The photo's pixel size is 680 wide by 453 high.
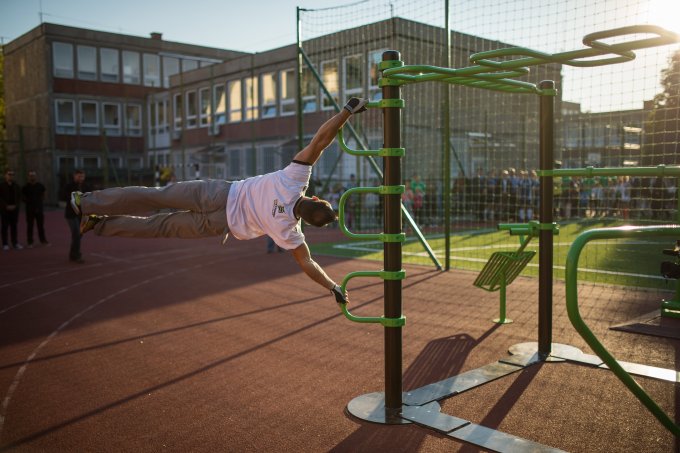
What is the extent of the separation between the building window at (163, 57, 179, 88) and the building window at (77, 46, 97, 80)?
4.65 metres

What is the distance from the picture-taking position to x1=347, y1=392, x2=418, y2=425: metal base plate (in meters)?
4.33

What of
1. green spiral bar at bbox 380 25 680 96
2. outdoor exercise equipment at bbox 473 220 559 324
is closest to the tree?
outdoor exercise equipment at bbox 473 220 559 324

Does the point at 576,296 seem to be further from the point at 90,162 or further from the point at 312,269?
the point at 90,162

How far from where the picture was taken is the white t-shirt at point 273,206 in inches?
216

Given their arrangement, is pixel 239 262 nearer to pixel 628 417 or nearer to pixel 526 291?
pixel 526 291

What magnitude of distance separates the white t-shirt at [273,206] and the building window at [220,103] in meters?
28.6

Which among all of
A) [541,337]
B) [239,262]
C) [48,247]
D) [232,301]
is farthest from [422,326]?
[48,247]

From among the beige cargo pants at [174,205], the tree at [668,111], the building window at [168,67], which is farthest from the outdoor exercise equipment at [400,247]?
the building window at [168,67]

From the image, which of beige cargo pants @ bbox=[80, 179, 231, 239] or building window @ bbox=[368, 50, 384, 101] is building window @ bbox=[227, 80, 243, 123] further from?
beige cargo pants @ bbox=[80, 179, 231, 239]

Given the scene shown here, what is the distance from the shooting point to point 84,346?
6.38 meters

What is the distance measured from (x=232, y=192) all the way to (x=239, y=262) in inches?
264

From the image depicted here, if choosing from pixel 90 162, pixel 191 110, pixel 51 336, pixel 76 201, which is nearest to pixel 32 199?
pixel 51 336

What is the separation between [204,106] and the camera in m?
34.9

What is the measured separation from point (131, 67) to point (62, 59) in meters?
4.32
